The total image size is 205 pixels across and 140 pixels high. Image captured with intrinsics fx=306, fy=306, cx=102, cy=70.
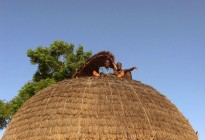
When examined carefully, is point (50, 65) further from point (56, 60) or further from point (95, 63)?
point (95, 63)

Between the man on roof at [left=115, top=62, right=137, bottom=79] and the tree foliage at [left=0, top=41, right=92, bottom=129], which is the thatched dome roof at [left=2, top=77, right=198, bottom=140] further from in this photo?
the tree foliage at [left=0, top=41, right=92, bottom=129]

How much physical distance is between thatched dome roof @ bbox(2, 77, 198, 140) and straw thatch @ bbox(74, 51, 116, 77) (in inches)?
56.3

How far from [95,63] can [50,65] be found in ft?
40.5

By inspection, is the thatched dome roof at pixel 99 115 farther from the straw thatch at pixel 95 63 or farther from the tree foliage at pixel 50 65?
the tree foliage at pixel 50 65

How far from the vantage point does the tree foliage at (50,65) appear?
878 inches

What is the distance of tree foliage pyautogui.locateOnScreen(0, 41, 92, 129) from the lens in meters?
22.3

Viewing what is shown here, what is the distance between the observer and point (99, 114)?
8445 millimetres

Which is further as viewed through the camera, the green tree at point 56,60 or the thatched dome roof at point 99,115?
the green tree at point 56,60

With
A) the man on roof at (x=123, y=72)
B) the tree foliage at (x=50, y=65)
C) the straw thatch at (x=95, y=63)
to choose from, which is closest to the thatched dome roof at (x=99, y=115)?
the man on roof at (x=123, y=72)

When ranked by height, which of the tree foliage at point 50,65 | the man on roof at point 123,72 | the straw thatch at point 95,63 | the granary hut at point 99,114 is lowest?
the granary hut at point 99,114

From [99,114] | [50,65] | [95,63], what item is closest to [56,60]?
[50,65]

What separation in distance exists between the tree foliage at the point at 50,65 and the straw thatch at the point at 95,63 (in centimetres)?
1043

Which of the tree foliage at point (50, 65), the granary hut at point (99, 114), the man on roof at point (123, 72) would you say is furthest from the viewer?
the tree foliage at point (50, 65)

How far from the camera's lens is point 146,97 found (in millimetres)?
9734
